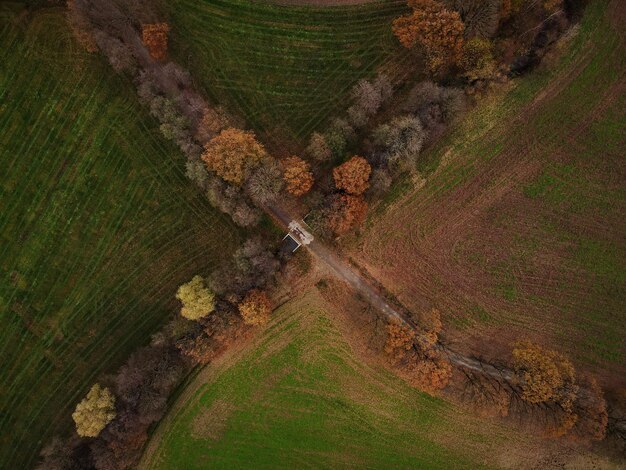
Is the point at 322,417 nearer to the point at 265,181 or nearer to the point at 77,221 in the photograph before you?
the point at 265,181

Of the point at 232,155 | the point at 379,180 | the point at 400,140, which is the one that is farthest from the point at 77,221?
the point at 400,140

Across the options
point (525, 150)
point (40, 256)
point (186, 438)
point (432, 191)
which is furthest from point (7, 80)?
point (525, 150)

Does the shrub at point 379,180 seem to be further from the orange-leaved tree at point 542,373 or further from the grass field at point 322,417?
the orange-leaved tree at point 542,373

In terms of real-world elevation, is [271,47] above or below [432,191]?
above

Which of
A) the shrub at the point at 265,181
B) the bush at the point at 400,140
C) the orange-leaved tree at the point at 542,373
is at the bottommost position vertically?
the orange-leaved tree at the point at 542,373

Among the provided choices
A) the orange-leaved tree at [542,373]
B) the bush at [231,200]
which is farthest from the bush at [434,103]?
the orange-leaved tree at [542,373]

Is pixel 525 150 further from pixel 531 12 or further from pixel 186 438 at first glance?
pixel 186 438
